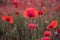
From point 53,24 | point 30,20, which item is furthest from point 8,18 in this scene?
point 53,24

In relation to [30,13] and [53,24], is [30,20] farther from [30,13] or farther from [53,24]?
[53,24]

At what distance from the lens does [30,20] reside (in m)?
1.48

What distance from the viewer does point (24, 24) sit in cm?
148

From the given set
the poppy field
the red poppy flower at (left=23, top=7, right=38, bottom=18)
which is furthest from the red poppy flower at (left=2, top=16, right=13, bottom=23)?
the red poppy flower at (left=23, top=7, right=38, bottom=18)

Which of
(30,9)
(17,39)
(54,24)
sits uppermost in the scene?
(30,9)

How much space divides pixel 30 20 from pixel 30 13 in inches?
2.3

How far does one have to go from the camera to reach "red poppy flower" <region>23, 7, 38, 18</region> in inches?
57.4

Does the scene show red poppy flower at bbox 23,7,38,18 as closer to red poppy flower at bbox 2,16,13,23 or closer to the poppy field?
the poppy field

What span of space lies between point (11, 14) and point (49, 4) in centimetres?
30

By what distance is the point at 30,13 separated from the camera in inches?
57.3

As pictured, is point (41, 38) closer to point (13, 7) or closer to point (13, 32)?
point (13, 32)

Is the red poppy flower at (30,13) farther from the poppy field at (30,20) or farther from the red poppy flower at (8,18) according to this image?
the red poppy flower at (8,18)

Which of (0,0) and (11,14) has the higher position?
(0,0)

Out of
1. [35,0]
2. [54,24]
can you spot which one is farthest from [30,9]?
[54,24]
